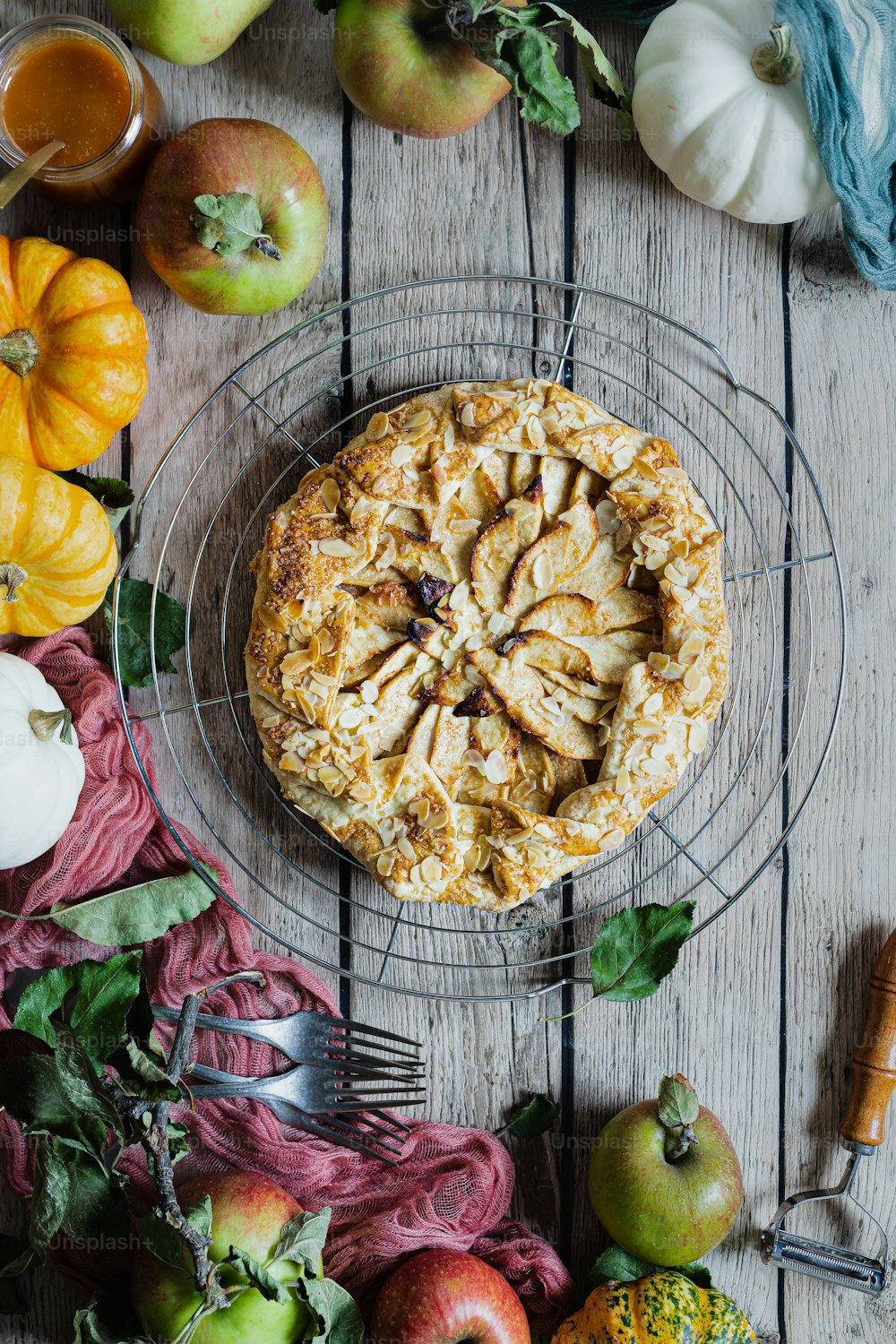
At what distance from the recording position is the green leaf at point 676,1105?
2139 mm

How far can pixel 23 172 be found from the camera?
1.97m

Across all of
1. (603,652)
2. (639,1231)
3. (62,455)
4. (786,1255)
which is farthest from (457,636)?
(786,1255)

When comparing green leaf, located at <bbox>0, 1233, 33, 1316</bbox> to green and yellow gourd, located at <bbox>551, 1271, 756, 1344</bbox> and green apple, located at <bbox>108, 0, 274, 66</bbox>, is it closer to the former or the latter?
green and yellow gourd, located at <bbox>551, 1271, 756, 1344</bbox>

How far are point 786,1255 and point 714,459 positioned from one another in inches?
67.4

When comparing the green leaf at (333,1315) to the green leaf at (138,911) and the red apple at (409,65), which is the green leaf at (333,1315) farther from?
the red apple at (409,65)

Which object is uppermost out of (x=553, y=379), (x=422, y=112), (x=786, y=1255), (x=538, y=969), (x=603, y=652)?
(x=422, y=112)

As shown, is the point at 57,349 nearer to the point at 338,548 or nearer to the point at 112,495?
the point at 112,495

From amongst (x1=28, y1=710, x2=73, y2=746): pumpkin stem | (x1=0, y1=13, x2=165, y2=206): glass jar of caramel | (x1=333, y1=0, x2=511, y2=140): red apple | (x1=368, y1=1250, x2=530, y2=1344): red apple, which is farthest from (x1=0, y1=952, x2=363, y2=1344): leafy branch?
(x1=333, y1=0, x2=511, y2=140): red apple

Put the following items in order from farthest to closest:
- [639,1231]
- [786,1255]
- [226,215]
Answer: [786,1255]
[639,1231]
[226,215]

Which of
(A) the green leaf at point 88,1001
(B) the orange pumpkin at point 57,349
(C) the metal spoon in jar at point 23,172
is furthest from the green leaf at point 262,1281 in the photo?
(C) the metal spoon in jar at point 23,172

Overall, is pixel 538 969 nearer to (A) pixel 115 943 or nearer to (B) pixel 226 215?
(A) pixel 115 943

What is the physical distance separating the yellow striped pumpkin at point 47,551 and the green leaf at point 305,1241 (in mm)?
1252

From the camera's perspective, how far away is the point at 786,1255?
7.42 ft

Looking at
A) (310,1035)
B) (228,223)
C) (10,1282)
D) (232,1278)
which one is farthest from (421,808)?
(10,1282)
